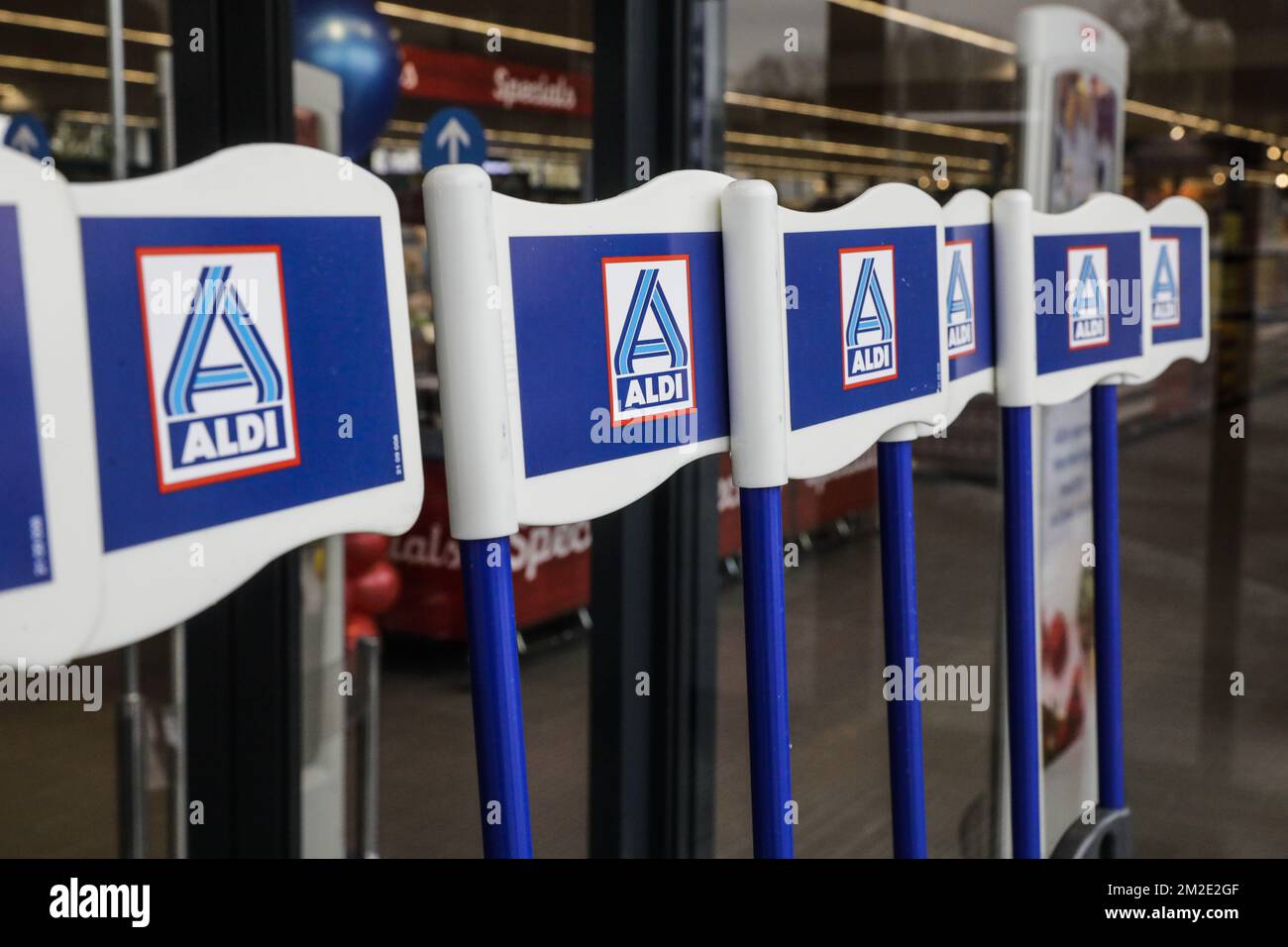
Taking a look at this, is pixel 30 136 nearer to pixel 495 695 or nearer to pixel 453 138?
pixel 453 138

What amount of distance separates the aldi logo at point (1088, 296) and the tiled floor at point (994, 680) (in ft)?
2.38

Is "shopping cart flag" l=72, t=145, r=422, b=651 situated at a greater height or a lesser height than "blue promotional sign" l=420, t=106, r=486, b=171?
lesser

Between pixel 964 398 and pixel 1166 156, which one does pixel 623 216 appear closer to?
pixel 964 398

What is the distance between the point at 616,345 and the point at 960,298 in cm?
75

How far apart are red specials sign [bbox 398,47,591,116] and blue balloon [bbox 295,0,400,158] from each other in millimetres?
42

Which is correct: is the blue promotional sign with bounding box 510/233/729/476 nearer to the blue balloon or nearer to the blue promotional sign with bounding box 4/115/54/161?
the blue promotional sign with bounding box 4/115/54/161

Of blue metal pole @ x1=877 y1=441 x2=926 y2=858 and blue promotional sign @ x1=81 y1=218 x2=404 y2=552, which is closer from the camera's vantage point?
blue promotional sign @ x1=81 y1=218 x2=404 y2=552

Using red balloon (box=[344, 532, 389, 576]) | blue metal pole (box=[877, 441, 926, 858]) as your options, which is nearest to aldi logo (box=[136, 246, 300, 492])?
blue metal pole (box=[877, 441, 926, 858])

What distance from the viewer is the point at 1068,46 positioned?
2691mm

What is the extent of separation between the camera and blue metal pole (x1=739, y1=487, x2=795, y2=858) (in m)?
1.39

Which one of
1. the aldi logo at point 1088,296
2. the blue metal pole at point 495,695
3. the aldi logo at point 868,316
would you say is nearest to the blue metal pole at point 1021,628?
the aldi logo at point 1088,296
